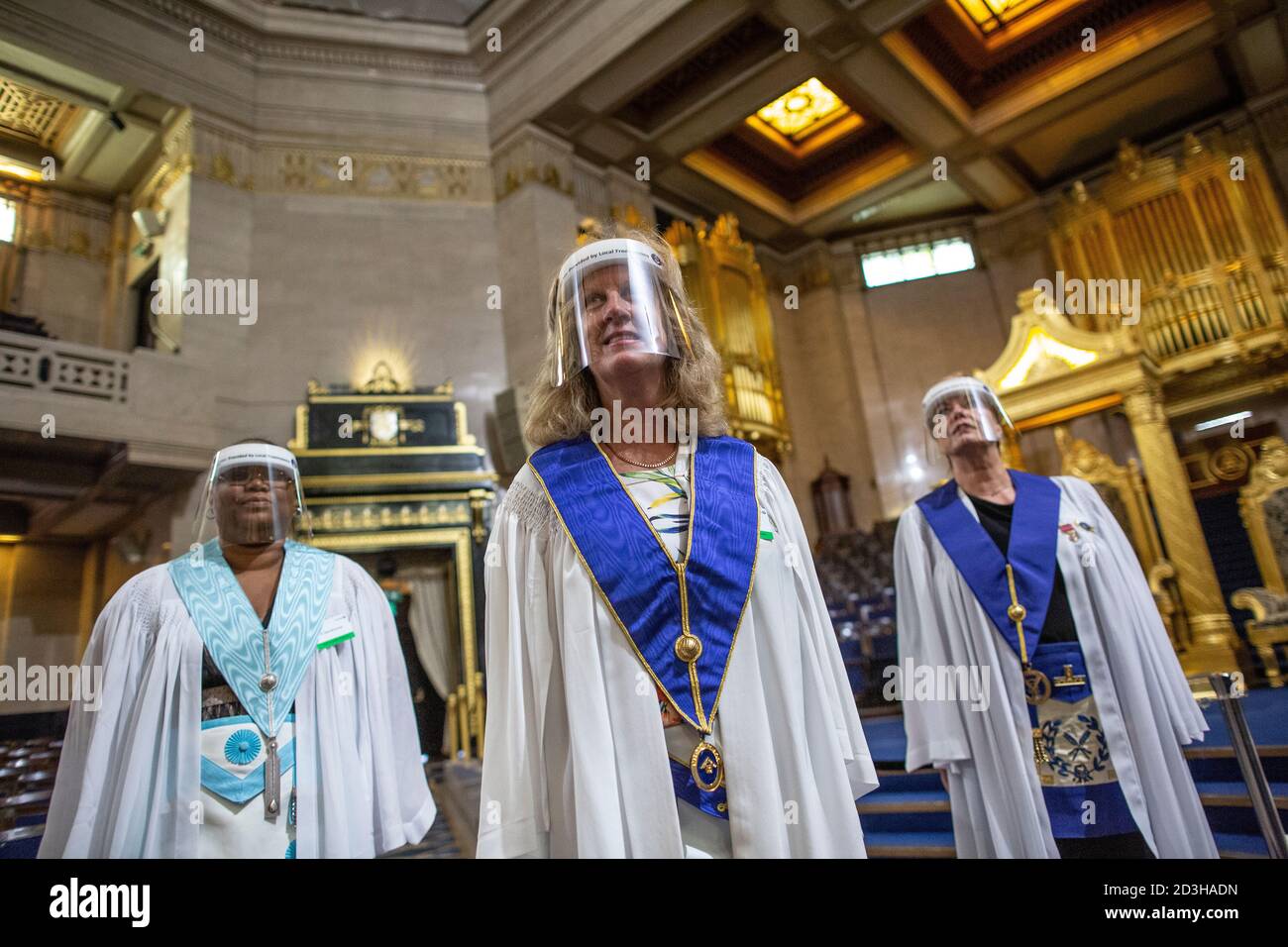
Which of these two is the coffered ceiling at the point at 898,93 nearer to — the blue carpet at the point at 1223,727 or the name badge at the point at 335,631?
the blue carpet at the point at 1223,727

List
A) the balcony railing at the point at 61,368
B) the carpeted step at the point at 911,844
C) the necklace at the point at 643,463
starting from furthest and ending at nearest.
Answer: the balcony railing at the point at 61,368, the carpeted step at the point at 911,844, the necklace at the point at 643,463

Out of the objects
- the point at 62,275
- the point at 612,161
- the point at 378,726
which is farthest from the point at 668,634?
the point at 62,275

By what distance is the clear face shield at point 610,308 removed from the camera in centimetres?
147

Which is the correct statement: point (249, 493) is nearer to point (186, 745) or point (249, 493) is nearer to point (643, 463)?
point (186, 745)

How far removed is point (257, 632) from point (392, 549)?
5547 mm

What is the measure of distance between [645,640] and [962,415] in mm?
1808

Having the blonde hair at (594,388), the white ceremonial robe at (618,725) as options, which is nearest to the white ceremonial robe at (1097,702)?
the white ceremonial robe at (618,725)

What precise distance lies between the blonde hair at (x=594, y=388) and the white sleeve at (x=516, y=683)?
166 millimetres

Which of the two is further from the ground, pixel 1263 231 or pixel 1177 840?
pixel 1263 231

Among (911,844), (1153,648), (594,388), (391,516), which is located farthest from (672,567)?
(391,516)

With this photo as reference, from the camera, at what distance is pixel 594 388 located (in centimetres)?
162

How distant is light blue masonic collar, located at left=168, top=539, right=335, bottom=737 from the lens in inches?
78.8

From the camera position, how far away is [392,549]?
741 cm
